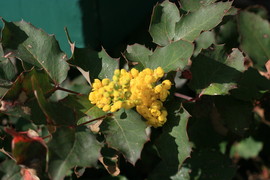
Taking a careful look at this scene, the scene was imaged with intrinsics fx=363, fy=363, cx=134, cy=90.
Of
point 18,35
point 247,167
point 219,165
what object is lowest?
point 247,167

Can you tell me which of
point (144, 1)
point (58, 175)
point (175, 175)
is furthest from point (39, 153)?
point (144, 1)

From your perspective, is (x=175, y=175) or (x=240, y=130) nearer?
(x=240, y=130)

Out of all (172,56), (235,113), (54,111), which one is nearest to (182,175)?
(235,113)

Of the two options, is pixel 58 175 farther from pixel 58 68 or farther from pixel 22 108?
pixel 58 68

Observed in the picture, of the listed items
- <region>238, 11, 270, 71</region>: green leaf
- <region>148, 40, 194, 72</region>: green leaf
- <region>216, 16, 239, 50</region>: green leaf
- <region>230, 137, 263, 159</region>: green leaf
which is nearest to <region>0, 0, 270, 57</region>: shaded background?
<region>216, 16, 239, 50</region>: green leaf

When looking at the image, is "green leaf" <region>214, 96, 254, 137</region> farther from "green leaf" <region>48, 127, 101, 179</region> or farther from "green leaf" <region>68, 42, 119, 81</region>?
"green leaf" <region>48, 127, 101, 179</region>

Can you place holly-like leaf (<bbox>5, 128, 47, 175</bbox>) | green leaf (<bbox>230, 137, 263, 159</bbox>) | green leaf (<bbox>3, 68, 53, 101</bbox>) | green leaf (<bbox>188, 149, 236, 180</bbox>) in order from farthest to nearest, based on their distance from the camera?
green leaf (<bbox>230, 137, 263, 159</bbox>)
green leaf (<bbox>188, 149, 236, 180</bbox>)
green leaf (<bbox>3, 68, 53, 101</bbox>)
holly-like leaf (<bbox>5, 128, 47, 175</bbox>)

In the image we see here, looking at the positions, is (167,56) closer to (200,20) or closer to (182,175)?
(200,20)
